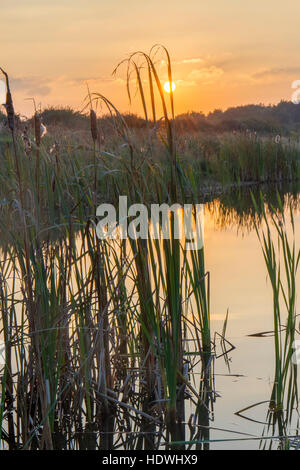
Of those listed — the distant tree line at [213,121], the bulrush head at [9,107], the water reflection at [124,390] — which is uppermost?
the distant tree line at [213,121]

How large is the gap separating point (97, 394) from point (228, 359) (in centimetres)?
80

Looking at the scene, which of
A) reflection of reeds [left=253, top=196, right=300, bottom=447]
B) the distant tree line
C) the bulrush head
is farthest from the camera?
the distant tree line

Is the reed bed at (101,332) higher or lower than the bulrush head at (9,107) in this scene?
lower

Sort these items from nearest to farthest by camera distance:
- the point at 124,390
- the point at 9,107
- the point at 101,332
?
the point at 9,107
the point at 101,332
the point at 124,390

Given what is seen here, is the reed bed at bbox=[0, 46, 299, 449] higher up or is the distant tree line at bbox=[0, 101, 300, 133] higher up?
the distant tree line at bbox=[0, 101, 300, 133]

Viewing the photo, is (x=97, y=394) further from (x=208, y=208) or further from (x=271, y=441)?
(x=208, y=208)

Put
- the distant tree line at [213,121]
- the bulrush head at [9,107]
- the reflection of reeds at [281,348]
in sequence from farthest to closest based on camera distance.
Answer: the distant tree line at [213,121] → the reflection of reeds at [281,348] → the bulrush head at [9,107]

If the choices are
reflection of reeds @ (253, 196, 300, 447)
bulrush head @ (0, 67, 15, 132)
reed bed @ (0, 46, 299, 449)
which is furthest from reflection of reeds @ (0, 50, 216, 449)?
bulrush head @ (0, 67, 15, 132)

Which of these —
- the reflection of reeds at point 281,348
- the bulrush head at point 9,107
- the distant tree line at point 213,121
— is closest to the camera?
the bulrush head at point 9,107

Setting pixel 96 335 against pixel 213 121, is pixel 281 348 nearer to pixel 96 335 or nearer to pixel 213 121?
pixel 96 335

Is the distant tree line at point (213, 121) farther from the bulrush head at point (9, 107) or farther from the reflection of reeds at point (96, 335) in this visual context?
the bulrush head at point (9, 107)

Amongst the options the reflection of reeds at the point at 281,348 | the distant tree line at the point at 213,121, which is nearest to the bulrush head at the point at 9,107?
the reflection of reeds at the point at 281,348

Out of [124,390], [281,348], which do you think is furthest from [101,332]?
[281,348]

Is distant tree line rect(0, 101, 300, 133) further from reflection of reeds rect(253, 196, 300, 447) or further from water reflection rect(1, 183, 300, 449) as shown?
reflection of reeds rect(253, 196, 300, 447)
